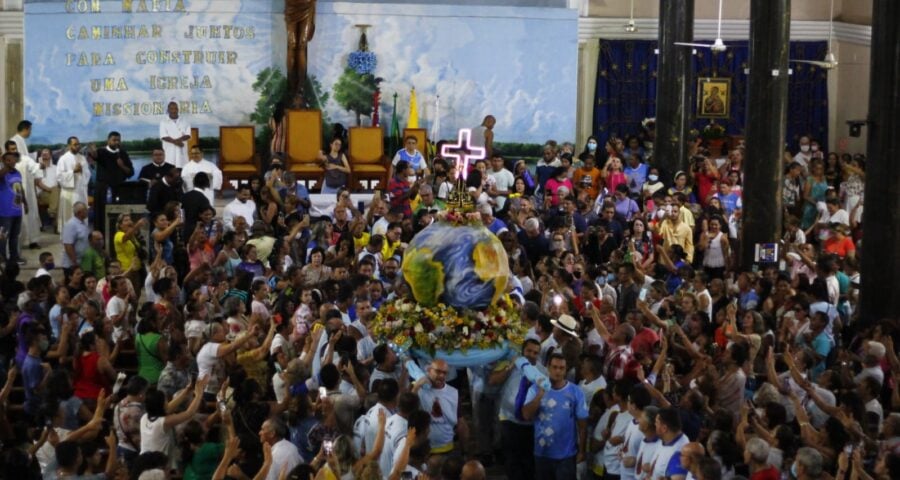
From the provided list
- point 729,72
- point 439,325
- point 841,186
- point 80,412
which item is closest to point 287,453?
point 439,325

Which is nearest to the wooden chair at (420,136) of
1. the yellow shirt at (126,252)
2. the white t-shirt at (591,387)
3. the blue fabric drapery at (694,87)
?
the blue fabric drapery at (694,87)

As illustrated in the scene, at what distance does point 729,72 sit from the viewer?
1168 inches

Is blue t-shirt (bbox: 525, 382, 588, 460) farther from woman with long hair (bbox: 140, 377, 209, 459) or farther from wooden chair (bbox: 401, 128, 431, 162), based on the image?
wooden chair (bbox: 401, 128, 431, 162)

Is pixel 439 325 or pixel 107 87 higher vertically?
pixel 107 87

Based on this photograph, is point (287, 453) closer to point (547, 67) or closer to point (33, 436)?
point (33, 436)

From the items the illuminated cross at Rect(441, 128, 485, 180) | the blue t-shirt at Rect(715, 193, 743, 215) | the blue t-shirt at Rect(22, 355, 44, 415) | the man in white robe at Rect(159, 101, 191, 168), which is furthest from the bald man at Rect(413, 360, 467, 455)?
the man in white robe at Rect(159, 101, 191, 168)

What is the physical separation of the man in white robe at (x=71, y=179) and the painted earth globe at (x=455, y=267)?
407 inches

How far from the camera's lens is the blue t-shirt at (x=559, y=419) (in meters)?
12.4

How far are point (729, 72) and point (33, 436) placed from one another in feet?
64.0

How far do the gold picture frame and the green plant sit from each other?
651 centimetres

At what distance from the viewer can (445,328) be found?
504 inches

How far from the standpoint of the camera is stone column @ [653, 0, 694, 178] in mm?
24770

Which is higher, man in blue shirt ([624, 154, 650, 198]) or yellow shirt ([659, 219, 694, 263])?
man in blue shirt ([624, 154, 650, 198])

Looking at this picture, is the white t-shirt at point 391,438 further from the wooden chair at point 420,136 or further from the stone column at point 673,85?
the wooden chair at point 420,136
